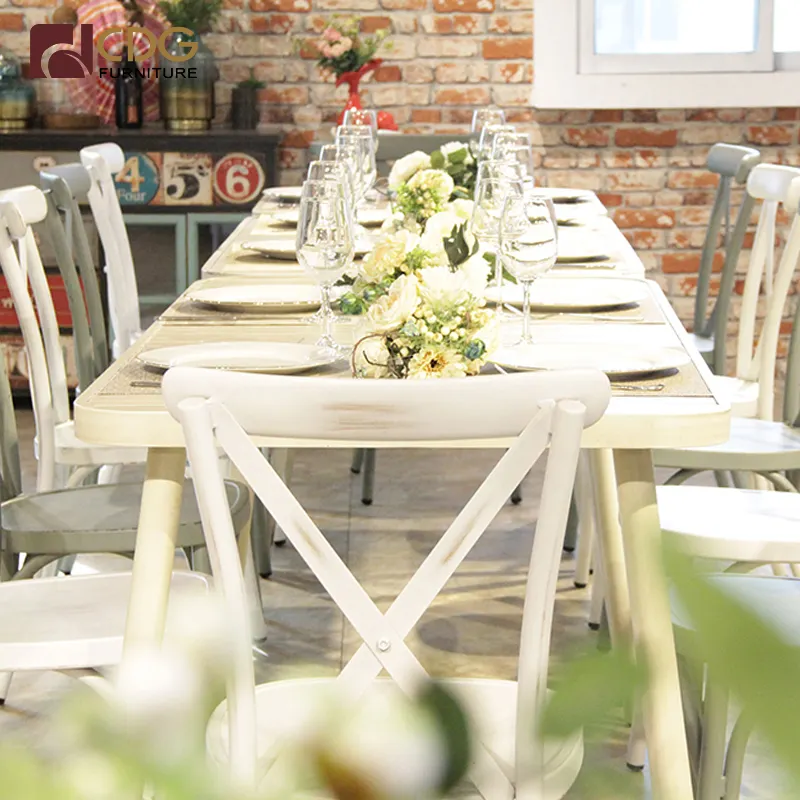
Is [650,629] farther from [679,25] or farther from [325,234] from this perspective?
[679,25]

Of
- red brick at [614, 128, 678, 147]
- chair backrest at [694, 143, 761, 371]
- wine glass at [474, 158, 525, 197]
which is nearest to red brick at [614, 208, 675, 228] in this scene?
red brick at [614, 128, 678, 147]

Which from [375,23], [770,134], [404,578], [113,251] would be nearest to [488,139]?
[113,251]

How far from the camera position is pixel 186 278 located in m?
4.38

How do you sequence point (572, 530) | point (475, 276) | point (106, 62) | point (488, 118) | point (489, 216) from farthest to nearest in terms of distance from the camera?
point (106, 62) < point (488, 118) < point (572, 530) < point (489, 216) < point (475, 276)

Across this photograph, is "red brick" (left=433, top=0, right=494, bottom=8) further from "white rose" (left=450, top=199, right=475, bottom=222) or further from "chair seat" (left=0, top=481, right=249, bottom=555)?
"chair seat" (left=0, top=481, right=249, bottom=555)

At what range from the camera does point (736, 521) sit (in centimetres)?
188

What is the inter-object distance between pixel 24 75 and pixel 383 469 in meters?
1.92

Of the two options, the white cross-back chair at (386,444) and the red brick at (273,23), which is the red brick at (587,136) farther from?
the white cross-back chair at (386,444)

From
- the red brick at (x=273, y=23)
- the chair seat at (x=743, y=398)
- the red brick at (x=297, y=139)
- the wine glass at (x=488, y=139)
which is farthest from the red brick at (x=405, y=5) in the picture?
the chair seat at (x=743, y=398)

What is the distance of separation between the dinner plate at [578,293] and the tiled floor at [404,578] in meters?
0.67

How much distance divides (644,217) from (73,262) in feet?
8.84

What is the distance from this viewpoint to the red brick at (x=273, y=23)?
15.1 ft

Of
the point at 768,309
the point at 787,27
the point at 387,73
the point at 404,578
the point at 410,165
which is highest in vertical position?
the point at 787,27

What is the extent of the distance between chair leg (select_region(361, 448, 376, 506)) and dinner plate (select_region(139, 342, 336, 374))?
1.70 m
